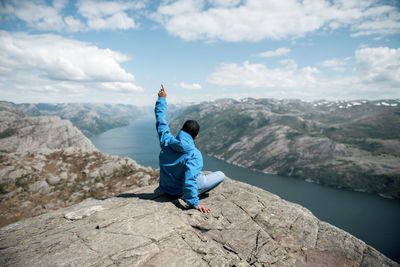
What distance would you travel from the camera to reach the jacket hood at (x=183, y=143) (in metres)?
8.55

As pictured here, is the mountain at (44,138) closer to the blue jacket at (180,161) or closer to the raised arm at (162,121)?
the raised arm at (162,121)

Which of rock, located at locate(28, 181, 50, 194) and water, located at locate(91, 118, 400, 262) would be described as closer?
rock, located at locate(28, 181, 50, 194)

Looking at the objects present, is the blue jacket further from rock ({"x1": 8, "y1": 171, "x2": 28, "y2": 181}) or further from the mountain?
the mountain

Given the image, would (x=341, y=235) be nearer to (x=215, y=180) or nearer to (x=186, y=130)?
(x=215, y=180)

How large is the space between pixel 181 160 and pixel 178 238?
2.97 metres

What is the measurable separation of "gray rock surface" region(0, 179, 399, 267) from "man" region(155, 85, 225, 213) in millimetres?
805

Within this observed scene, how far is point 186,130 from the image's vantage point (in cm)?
905

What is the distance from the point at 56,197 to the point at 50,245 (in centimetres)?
2108

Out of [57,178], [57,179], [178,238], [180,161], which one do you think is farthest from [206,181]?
[57,178]

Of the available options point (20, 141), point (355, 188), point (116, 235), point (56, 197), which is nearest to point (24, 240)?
point (116, 235)

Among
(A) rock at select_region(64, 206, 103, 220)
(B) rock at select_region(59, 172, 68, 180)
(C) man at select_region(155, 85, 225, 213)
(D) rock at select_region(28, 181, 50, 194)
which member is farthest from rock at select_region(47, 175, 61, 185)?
(C) man at select_region(155, 85, 225, 213)

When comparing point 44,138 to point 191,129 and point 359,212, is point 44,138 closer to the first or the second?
point 191,129

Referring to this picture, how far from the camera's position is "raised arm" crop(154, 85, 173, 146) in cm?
924

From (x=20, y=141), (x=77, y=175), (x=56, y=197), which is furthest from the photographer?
(x=20, y=141)
